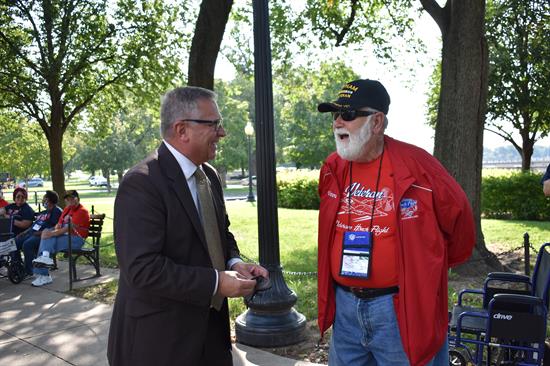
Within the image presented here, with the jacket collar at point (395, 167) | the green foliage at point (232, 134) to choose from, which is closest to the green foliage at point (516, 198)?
the jacket collar at point (395, 167)

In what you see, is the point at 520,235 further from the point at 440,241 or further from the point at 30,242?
the point at 440,241

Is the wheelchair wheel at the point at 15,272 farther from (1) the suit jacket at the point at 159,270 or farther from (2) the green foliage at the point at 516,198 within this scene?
(2) the green foliage at the point at 516,198

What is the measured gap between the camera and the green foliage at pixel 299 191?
23672 millimetres

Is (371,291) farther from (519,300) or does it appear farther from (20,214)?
(20,214)

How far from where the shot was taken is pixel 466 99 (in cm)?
823

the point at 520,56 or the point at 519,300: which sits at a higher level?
the point at 520,56

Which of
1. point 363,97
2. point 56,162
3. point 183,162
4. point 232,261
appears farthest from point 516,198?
point 183,162

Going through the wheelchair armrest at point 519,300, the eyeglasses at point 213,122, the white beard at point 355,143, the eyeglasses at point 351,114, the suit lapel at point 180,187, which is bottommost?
the wheelchair armrest at point 519,300

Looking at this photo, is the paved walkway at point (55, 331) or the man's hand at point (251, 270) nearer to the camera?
the man's hand at point (251, 270)

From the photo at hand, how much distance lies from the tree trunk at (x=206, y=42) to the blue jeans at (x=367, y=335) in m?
6.22

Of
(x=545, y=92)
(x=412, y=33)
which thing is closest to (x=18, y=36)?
(x=412, y=33)

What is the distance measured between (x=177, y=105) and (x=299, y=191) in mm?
21782

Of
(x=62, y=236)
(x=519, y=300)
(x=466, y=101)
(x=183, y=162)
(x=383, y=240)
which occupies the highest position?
(x=466, y=101)

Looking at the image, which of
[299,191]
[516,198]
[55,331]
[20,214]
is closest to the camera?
[55,331]
